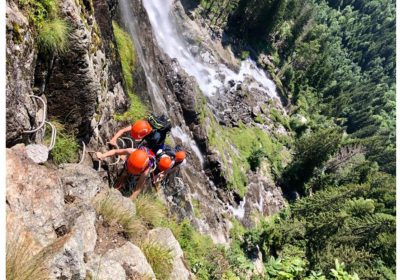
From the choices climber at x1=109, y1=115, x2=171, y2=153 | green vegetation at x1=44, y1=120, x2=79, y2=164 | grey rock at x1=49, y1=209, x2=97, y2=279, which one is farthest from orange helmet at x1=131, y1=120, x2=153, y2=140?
grey rock at x1=49, y1=209, x2=97, y2=279

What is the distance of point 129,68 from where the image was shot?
1585cm

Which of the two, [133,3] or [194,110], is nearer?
[133,3]

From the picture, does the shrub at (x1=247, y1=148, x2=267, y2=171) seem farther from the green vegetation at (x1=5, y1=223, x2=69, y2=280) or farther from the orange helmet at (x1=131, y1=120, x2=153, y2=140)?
the green vegetation at (x1=5, y1=223, x2=69, y2=280)

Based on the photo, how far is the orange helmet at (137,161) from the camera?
33.3ft

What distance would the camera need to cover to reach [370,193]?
5031 cm

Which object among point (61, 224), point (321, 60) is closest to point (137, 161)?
point (61, 224)

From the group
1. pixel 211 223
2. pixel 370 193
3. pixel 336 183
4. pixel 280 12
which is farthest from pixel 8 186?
pixel 280 12

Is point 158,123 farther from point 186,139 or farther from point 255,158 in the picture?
point 255,158

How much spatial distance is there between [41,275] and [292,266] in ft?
11.7

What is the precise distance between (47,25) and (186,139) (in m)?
19.1

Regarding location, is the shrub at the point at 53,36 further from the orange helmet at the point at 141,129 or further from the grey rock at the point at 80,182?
the orange helmet at the point at 141,129

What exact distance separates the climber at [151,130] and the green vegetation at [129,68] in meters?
2.78

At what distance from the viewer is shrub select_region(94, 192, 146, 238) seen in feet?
25.9

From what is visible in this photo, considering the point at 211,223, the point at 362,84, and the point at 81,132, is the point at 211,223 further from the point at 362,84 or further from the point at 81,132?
the point at 362,84
